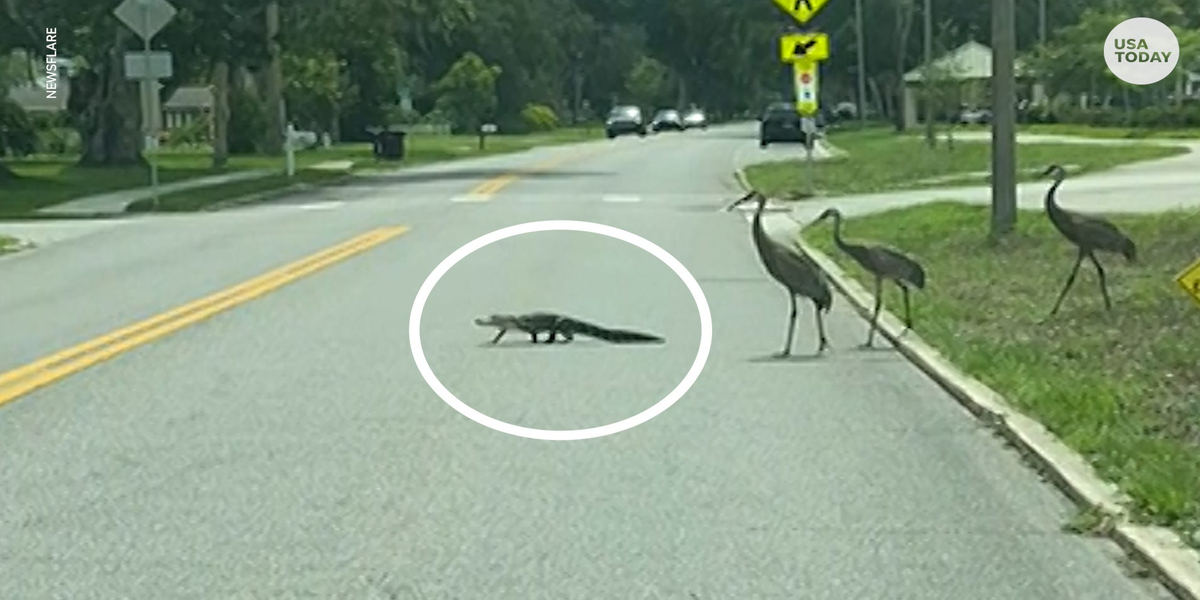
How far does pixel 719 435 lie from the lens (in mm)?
12320

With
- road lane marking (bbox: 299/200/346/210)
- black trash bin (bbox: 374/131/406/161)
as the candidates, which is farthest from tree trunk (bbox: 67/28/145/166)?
road lane marking (bbox: 299/200/346/210)

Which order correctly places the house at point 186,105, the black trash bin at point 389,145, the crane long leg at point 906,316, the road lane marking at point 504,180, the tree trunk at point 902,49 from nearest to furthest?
the crane long leg at point 906,316, the road lane marking at point 504,180, the black trash bin at point 389,145, the tree trunk at point 902,49, the house at point 186,105

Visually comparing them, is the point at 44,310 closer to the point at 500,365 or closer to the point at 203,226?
the point at 500,365

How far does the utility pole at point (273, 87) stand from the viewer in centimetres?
5941

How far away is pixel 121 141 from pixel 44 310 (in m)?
43.6

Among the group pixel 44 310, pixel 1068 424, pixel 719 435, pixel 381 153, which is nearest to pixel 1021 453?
pixel 1068 424

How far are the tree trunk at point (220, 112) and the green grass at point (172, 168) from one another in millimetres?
472

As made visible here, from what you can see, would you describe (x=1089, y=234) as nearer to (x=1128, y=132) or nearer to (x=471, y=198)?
(x=471, y=198)

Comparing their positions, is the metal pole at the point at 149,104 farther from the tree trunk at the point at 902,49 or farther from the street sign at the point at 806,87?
the tree trunk at the point at 902,49

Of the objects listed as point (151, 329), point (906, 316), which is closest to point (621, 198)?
point (151, 329)

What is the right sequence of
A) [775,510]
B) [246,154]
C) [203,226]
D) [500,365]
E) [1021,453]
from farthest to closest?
[246,154] → [203,226] → [500,365] → [1021,453] → [775,510]

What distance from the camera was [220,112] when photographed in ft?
222

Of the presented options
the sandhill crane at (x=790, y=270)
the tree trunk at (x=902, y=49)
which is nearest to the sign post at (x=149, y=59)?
the sandhill crane at (x=790, y=270)

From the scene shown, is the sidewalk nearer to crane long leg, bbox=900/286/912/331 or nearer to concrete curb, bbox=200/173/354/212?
concrete curb, bbox=200/173/354/212
